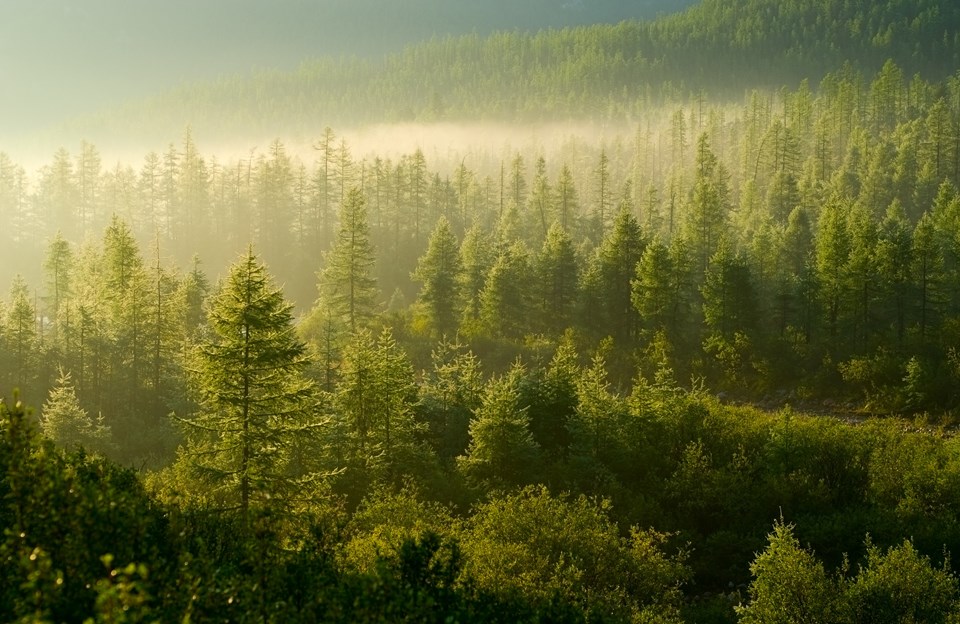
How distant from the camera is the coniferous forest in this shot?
555 inches

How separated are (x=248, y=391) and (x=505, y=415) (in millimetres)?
13431

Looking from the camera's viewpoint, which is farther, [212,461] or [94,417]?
[94,417]

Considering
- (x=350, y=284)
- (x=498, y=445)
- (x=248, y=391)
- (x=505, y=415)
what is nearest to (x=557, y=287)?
(x=350, y=284)

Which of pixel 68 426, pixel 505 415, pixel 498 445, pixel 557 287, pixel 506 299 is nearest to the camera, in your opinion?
pixel 498 445

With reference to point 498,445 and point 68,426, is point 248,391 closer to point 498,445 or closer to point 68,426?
point 498,445

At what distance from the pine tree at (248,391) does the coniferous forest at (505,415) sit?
0.35 feet

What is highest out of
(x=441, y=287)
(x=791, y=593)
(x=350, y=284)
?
(x=350, y=284)

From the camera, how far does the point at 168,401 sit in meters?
44.2

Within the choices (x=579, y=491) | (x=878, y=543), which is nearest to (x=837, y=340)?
(x=878, y=543)

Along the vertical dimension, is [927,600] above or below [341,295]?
below

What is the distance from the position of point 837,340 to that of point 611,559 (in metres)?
40.4

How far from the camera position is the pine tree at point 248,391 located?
22391 millimetres

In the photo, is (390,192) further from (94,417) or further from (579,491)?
(579,491)

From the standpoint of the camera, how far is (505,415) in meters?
32.8
